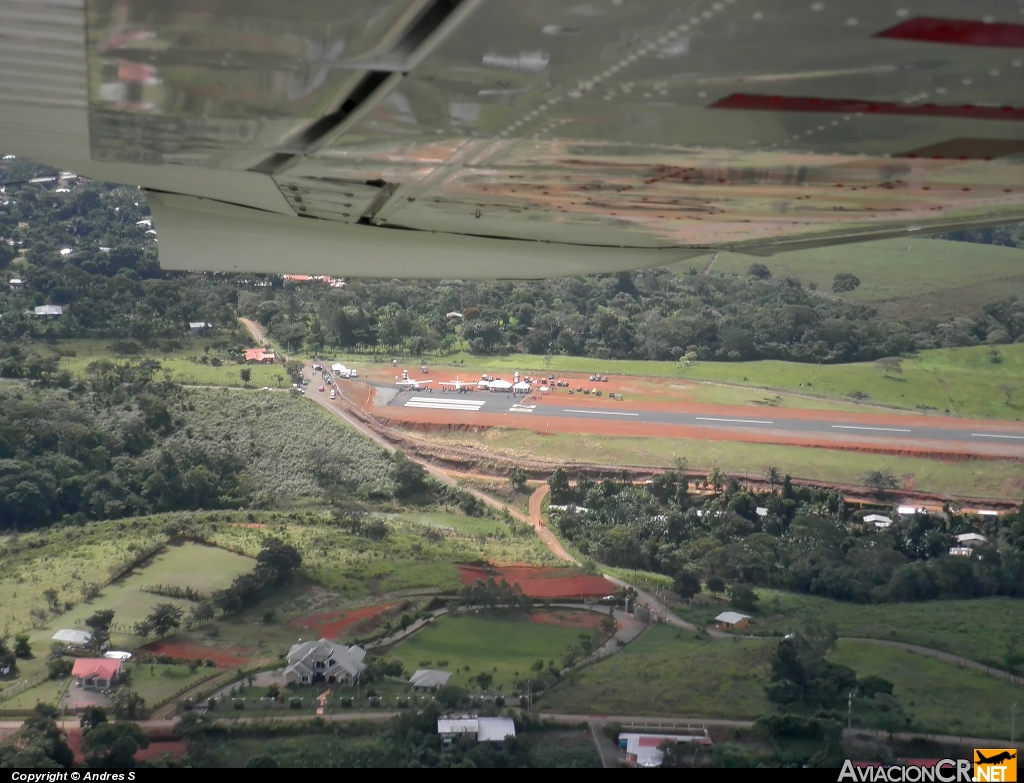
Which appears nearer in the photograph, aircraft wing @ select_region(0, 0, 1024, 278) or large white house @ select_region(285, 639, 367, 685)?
aircraft wing @ select_region(0, 0, 1024, 278)

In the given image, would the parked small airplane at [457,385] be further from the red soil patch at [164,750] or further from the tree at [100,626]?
the red soil patch at [164,750]

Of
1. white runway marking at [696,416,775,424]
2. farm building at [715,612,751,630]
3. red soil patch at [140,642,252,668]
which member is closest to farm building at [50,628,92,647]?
red soil patch at [140,642,252,668]

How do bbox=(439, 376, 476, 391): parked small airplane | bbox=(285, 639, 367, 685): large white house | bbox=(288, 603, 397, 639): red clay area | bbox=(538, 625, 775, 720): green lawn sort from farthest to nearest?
bbox=(439, 376, 476, 391): parked small airplane → bbox=(288, 603, 397, 639): red clay area → bbox=(285, 639, 367, 685): large white house → bbox=(538, 625, 775, 720): green lawn

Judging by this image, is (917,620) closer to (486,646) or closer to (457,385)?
(486,646)

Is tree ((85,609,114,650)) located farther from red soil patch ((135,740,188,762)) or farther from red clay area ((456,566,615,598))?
red clay area ((456,566,615,598))

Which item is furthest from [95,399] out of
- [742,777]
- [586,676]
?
[742,777]

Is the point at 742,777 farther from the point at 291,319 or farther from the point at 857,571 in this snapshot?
the point at 291,319

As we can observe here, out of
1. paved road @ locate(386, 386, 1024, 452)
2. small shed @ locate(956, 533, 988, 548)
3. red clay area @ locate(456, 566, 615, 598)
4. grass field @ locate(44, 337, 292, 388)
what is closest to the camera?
red clay area @ locate(456, 566, 615, 598)

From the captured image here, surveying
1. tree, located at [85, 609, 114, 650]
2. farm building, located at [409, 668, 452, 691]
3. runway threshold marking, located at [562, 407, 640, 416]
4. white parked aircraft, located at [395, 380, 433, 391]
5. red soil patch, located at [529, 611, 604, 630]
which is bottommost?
farm building, located at [409, 668, 452, 691]
